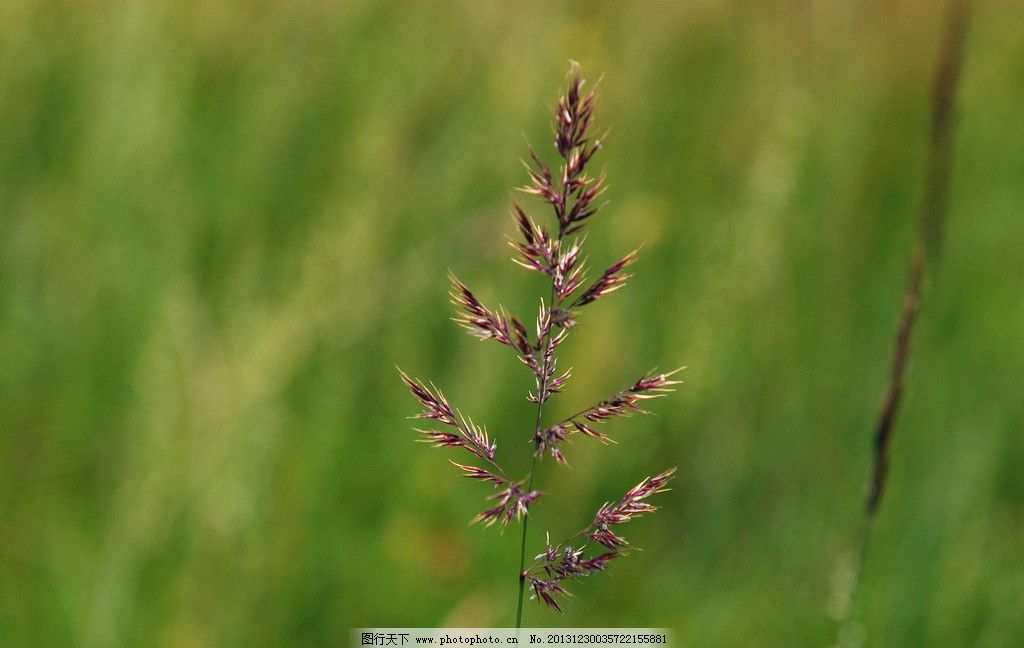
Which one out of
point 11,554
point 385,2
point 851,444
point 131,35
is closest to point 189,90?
point 131,35

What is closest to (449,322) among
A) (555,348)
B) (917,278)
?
(917,278)

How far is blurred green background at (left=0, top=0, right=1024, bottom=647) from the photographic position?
157cm

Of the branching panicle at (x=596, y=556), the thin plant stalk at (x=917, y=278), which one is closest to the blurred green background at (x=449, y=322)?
the thin plant stalk at (x=917, y=278)

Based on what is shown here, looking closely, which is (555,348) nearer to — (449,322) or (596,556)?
(596,556)

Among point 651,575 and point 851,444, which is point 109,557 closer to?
point 651,575

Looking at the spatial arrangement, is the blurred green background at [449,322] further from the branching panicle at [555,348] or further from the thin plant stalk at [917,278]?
the branching panicle at [555,348]

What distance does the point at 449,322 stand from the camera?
2.35 metres

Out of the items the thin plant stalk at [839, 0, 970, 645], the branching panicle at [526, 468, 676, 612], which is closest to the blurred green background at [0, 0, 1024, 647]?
the thin plant stalk at [839, 0, 970, 645]

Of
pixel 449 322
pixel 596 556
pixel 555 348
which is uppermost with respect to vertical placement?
pixel 449 322

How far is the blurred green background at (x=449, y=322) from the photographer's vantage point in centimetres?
157

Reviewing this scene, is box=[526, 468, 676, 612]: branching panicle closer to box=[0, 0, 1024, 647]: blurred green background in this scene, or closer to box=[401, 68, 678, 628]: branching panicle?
box=[401, 68, 678, 628]: branching panicle

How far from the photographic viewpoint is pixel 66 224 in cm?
241

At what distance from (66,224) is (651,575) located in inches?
59.7

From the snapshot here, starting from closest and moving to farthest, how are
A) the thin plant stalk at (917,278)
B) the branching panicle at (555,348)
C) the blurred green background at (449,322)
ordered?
the branching panicle at (555,348)
the thin plant stalk at (917,278)
the blurred green background at (449,322)
